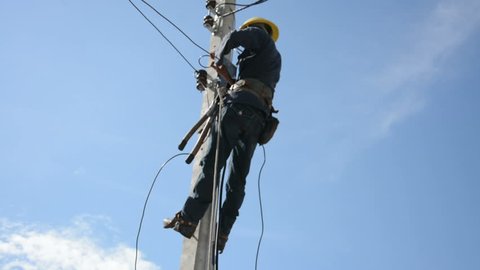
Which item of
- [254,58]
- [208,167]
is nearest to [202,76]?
[254,58]

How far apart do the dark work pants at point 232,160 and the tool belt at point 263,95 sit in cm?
11

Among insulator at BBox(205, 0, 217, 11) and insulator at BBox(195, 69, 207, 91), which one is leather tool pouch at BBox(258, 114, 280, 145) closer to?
insulator at BBox(195, 69, 207, 91)

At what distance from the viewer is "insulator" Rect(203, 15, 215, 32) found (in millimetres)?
5027

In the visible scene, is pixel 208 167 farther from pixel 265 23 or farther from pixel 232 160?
pixel 265 23

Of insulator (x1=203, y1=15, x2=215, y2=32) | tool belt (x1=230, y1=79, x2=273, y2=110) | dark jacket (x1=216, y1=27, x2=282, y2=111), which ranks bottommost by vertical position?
tool belt (x1=230, y1=79, x2=273, y2=110)

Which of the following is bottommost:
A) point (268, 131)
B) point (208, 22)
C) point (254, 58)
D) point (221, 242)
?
point (221, 242)

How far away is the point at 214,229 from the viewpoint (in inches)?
134

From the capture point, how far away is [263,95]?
13.1 feet

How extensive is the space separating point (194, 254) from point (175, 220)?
0.27m

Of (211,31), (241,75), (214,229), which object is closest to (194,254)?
(214,229)

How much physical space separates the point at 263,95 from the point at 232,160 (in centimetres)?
55

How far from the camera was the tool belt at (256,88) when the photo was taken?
3.93 meters

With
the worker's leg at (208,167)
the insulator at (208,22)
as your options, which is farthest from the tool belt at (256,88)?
the insulator at (208,22)

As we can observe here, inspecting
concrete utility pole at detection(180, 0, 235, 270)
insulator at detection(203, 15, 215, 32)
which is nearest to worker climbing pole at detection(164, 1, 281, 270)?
concrete utility pole at detection(180, 0, 235, 270)
